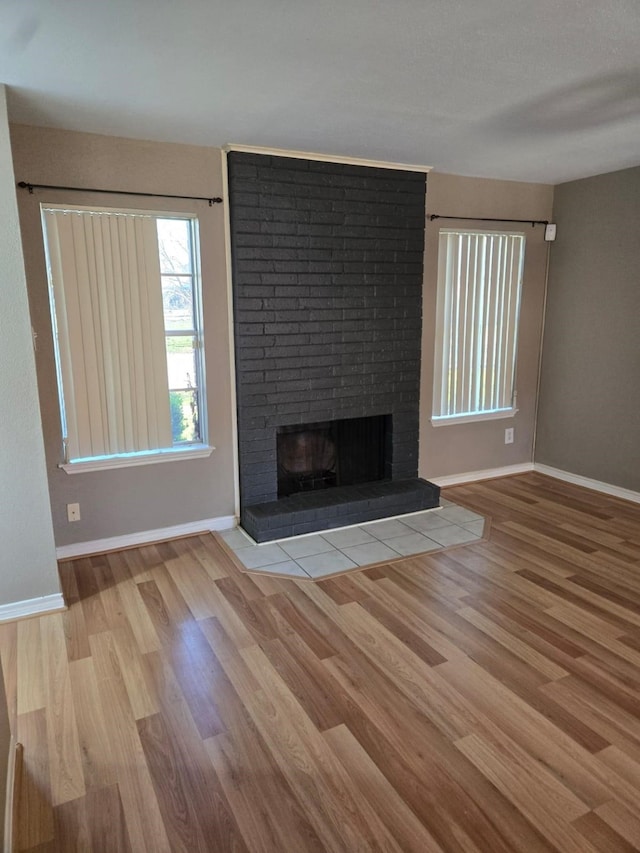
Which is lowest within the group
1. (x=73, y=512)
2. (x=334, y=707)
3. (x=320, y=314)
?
(x=334, y=707)

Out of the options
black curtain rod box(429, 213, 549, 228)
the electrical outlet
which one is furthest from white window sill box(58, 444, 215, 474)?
black curtain rod box(429, 213, 549, 228)

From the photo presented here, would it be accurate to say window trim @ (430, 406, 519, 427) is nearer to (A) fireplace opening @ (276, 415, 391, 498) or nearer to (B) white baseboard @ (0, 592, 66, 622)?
(A) fireplace opening @ (276, 415, 391, 498)

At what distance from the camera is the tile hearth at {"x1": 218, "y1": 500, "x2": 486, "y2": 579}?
319 cm

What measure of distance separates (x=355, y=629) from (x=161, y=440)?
1.68 meters

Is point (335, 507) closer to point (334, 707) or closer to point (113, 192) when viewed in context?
point (334, 707)

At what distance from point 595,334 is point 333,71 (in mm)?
3119

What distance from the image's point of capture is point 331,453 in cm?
409

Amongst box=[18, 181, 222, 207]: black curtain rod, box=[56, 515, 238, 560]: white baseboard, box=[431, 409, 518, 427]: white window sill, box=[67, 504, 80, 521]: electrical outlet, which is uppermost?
box=[18, 181, 222, 207]: black curtain rod

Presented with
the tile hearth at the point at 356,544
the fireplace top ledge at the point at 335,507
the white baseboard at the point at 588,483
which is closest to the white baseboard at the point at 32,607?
the tile hearth at the point at 356,544

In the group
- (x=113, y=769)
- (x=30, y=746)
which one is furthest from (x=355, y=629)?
(x=30, y=746)

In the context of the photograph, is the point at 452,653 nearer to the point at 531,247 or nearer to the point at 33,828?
the point at 33,828

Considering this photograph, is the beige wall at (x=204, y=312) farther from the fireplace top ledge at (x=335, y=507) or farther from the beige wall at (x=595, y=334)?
the beige wall at (x=595, y=334)

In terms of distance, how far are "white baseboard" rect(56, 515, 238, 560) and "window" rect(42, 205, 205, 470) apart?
0.49 meters

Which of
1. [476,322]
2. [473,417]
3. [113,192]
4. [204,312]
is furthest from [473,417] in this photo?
[113,192]
